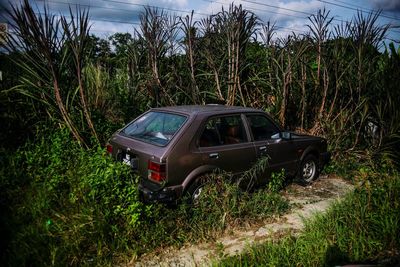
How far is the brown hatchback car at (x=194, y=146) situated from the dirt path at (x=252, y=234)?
1.86 ft

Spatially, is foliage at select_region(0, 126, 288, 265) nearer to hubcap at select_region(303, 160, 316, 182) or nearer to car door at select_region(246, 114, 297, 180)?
car door at select_region(246, 114, 297, 180)

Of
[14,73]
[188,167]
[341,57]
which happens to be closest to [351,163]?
[341,57]

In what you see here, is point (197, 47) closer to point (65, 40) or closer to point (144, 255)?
point (65, 40)

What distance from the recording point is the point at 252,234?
14.3ft

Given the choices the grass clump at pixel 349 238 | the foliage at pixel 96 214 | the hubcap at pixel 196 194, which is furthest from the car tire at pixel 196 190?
the grass clump at pixel 349 238

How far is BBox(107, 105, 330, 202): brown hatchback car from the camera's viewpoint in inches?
169

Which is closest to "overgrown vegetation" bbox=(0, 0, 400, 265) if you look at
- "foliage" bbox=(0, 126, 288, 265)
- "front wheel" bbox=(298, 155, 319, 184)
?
"foliage" bbox=(0, 126, 288, 265)

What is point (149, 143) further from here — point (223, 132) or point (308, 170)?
point (308, 170)

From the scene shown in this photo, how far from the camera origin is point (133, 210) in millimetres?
3859

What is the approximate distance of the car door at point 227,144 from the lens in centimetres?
469

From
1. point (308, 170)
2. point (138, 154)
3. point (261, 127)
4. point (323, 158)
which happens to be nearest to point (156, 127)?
point (138, 154)

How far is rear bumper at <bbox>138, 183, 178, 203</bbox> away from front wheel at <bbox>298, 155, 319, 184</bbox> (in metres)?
2.90

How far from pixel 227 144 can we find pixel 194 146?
66cm

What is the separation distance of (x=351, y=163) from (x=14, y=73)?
23.4ft
